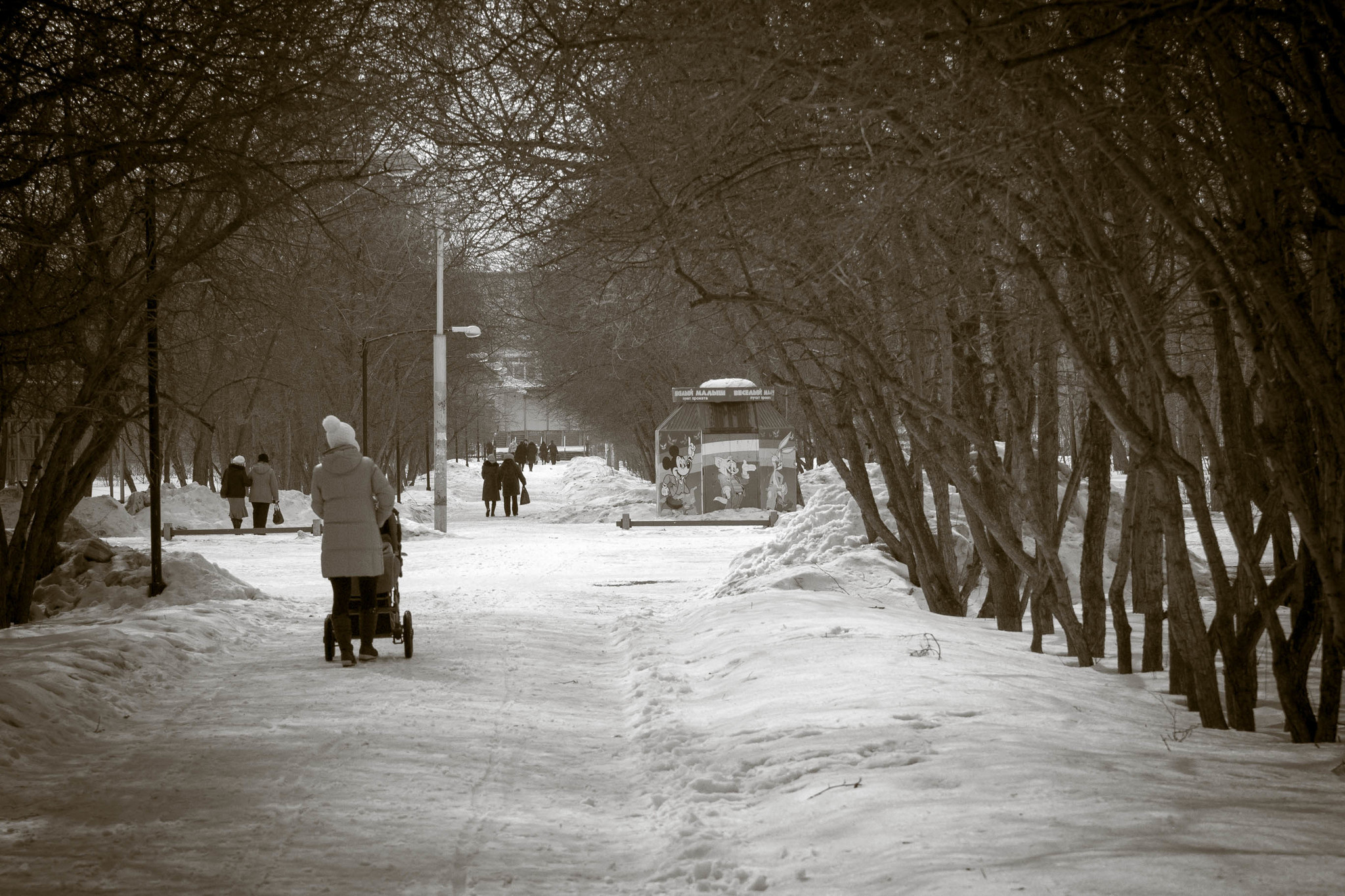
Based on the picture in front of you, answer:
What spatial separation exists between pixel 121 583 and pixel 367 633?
576cm

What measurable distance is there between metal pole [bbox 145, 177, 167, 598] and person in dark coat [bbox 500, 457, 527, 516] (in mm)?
24416

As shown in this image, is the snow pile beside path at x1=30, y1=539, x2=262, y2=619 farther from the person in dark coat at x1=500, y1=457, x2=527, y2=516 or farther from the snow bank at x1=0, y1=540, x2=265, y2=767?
the person in dark coat at x1=500, y1=457, x2=527, y2=516

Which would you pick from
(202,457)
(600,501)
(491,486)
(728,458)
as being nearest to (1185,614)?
(728,458)

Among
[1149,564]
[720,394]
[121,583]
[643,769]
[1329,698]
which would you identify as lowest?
[643,769]

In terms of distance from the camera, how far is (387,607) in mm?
10695

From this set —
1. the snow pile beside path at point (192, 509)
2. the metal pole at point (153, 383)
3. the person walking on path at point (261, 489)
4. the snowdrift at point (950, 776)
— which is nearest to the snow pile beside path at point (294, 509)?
the snow pile beside path at point (192, 509)

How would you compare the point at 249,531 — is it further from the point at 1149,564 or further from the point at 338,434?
the point at 1149,564

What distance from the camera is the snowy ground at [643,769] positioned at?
4707mm

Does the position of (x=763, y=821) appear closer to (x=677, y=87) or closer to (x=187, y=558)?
(x=677, y=87)

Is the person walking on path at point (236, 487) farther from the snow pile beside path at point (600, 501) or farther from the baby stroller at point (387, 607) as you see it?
the baby stroller at point (387, 607)

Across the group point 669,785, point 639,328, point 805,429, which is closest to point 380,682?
point 669,785

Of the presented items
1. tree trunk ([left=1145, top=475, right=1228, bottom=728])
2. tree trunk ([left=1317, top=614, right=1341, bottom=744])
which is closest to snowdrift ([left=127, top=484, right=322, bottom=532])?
tree trunk ([left=1145, top=475, right=1228, bottom=728])

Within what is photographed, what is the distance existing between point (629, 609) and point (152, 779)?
28.9 feet

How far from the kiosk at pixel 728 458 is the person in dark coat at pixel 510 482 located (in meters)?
6.81
